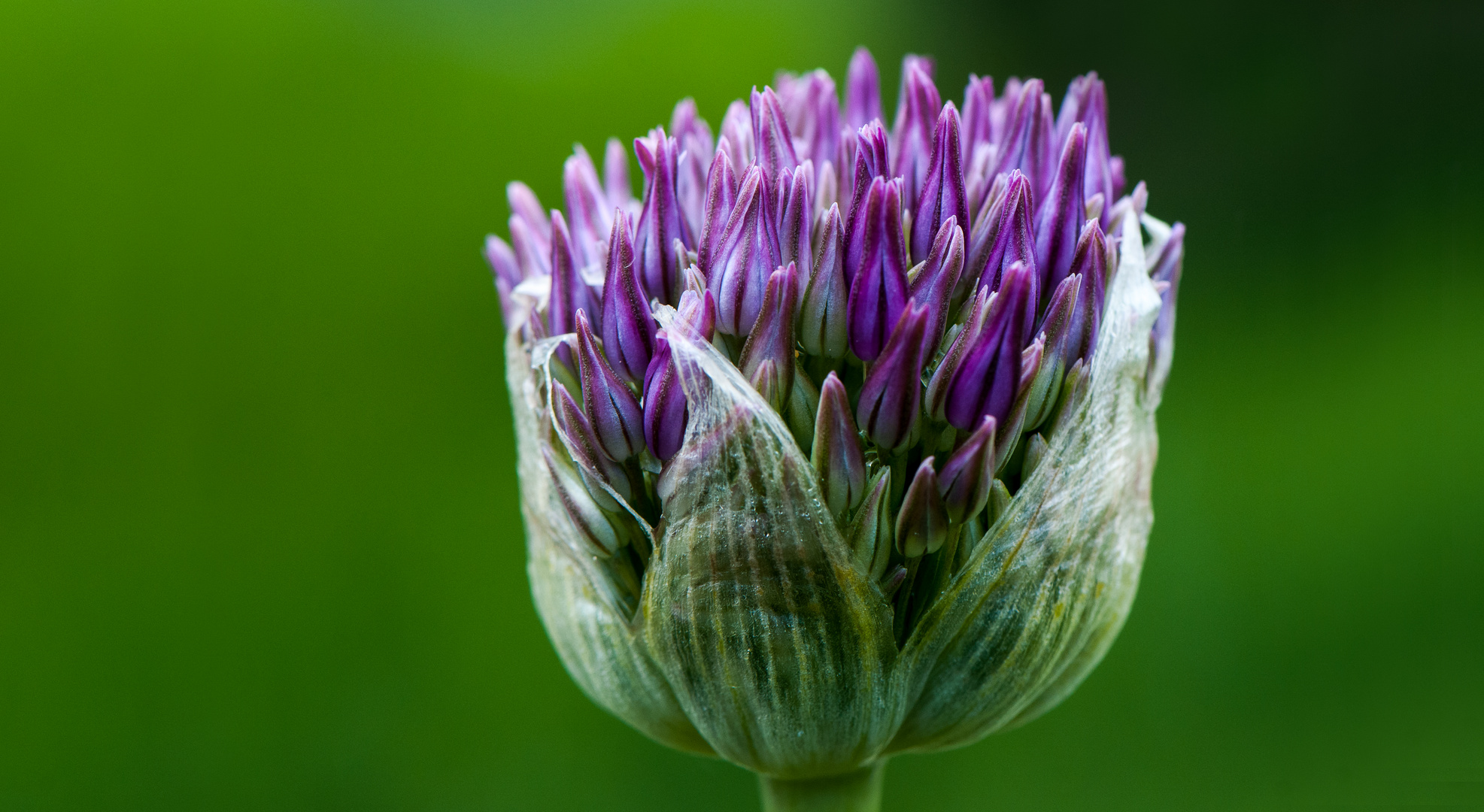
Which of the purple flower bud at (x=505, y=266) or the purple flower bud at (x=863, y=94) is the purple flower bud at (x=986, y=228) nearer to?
the purple flower bud at (x=863, y=94)

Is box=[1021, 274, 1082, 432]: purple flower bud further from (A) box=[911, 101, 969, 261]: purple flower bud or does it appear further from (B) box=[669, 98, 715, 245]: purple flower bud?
(B) box=[669, 98, 715, 245]: purple flower bud

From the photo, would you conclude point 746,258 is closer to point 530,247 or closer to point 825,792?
point 530,247

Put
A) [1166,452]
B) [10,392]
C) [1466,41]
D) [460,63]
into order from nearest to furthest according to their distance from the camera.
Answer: [10,392] → [460,63] → [1166,452] → [1466,41]

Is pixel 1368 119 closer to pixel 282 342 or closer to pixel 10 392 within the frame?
pixel 282 342

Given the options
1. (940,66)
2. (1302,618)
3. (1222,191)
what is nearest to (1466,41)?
(1222,191)

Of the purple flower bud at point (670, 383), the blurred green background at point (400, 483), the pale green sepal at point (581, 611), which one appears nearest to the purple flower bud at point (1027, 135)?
the purple flower bud at point (670, 383)

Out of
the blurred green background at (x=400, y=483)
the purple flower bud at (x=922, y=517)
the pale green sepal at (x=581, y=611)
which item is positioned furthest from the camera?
the blurred green background at (x=400, y=483)

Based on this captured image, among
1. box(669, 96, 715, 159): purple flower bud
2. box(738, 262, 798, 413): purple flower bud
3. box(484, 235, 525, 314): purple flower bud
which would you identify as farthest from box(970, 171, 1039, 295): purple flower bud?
box(484, 235, 525, 314): purple flower bud
